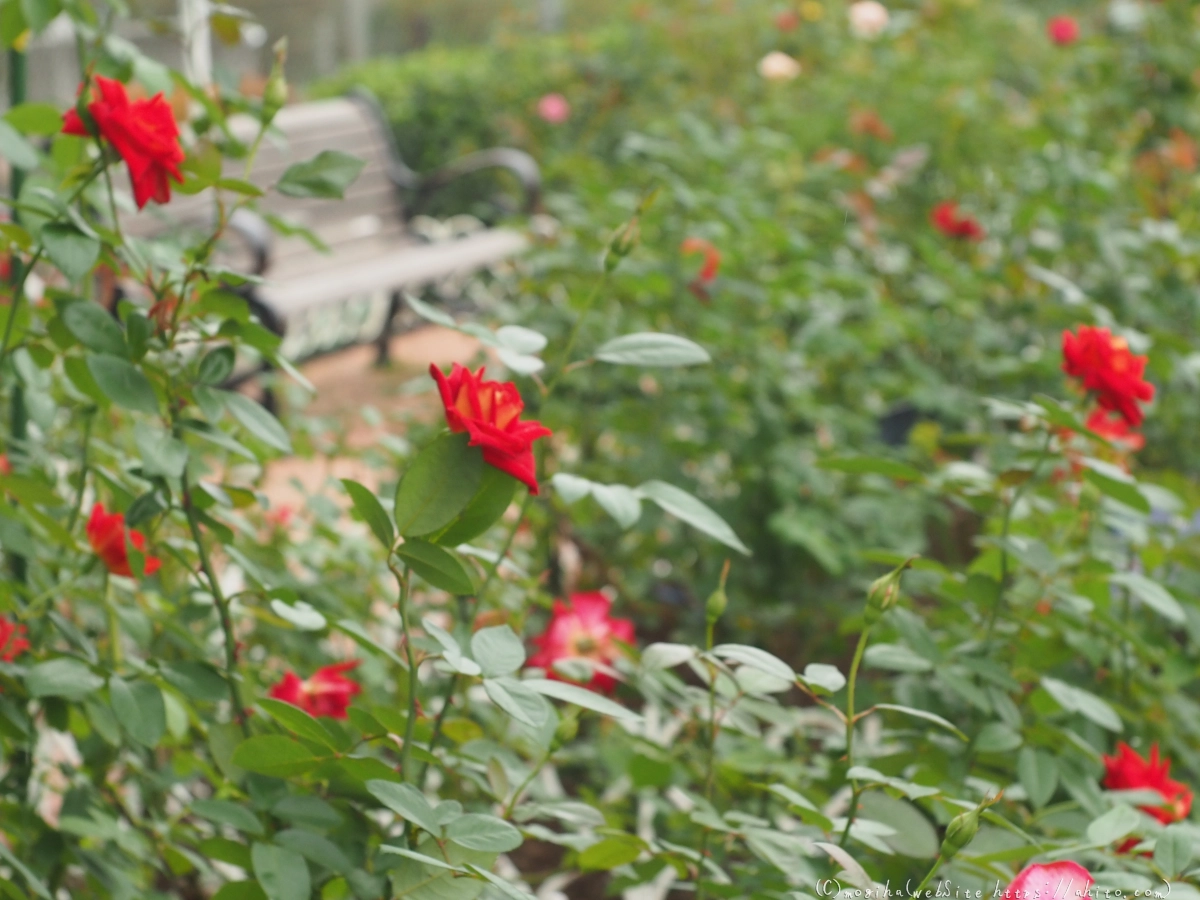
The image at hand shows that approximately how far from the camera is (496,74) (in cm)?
615

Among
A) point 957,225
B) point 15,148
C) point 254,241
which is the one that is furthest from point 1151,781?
point 254,241

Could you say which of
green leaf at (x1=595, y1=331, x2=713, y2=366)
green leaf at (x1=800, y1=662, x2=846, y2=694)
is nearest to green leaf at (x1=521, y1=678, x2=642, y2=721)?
green leaf at (x1=800, y1=662, x2=846, y2=694)

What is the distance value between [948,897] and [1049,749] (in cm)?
21

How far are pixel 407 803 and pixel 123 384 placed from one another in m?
0.30

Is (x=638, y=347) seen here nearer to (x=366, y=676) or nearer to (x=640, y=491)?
(x=640, y=491)

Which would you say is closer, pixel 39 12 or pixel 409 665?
pixel 409 665

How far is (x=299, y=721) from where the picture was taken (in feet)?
2.00

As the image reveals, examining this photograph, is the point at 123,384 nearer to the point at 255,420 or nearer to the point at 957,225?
the point at 255,420

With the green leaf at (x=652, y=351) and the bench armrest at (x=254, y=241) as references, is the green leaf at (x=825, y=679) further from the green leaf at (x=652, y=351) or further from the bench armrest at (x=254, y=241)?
the bench armrest at (x=254, y=241)

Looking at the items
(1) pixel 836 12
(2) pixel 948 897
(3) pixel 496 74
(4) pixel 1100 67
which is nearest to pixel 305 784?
(2) pixel 948 897

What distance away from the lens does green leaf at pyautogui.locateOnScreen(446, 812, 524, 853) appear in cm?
57

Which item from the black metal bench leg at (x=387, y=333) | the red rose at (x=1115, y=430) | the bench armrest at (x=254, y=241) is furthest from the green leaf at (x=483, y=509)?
the black metal bench leg at (x=387, y=333)

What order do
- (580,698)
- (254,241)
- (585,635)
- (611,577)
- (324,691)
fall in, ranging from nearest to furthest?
(580,698) < (324,691) < (585,635) < (611,577) < (254,241)

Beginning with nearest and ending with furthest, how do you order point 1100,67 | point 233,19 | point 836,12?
point 233,19 → point 1100,67 → point 836,12
